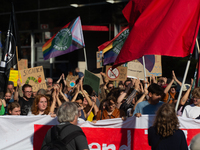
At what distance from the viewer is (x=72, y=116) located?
3.65 meters

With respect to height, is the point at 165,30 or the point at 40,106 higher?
the point at 165,30

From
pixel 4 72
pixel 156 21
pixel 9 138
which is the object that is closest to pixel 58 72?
pixel 4 72

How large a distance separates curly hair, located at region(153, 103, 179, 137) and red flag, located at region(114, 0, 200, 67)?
3.79ft

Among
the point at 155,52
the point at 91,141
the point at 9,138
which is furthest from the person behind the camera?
the point at 9,138

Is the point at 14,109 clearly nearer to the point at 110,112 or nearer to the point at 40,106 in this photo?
the point at 40,106

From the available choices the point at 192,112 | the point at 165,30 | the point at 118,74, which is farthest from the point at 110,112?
the point at 118,74

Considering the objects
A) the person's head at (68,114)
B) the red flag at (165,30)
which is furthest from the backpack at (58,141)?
the red flag at (165,30)

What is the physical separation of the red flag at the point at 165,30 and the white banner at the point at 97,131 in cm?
107

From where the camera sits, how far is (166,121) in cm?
366

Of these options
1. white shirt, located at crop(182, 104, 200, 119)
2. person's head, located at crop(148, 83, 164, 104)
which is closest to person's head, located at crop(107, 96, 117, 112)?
person's head, located at crop(148, 83, 164, 104)

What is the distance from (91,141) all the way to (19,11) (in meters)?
14.8

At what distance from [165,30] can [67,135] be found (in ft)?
7.53

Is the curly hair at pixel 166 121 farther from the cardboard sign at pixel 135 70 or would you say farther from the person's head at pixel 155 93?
the cardboard sign at pixel 135 70

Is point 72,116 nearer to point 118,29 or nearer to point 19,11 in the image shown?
point 118,29
